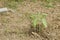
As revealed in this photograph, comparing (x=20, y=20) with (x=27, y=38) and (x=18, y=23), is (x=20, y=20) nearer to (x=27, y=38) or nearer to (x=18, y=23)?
(x=18, y=23)

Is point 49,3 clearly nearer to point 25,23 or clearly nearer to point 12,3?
point 12,3

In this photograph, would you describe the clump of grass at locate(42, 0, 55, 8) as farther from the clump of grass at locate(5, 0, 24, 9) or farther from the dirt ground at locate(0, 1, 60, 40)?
the clump of grass at locate(5, 0, 24, 9)

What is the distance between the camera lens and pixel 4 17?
4.30 meters

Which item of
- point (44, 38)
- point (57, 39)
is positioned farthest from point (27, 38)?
point (57, 39)

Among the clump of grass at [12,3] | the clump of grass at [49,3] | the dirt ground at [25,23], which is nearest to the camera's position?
the dirt ground at [25,23]

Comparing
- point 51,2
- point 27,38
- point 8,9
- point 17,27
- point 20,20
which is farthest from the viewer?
point 51,2

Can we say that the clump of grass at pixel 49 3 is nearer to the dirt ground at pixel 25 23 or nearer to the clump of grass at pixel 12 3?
the dirt ground at pixel 25 23

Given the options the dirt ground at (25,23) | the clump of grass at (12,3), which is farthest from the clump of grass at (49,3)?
the clump of grass at (12,3)

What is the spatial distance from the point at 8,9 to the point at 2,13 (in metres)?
0.19

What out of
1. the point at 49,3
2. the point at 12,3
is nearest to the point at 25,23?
the point at 12,3

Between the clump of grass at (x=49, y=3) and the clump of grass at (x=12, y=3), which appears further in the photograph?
the clump of grass at (x=49, y=3)

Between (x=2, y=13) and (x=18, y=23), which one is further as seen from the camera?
(x=2, y=13)

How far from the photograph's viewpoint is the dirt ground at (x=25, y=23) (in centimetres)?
377

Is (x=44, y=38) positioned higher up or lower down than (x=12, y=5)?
lower down
